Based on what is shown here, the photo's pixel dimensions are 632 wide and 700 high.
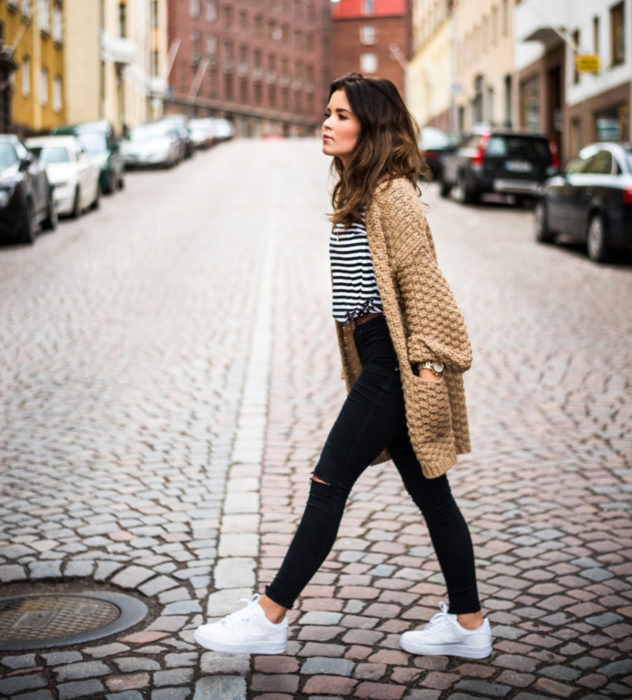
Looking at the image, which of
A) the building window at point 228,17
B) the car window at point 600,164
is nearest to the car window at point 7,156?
the car window at point 600,164

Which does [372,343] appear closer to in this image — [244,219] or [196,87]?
[244,219]

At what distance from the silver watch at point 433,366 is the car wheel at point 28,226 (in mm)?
15153

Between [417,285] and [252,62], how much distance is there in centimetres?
9622

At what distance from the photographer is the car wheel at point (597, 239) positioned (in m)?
15.3

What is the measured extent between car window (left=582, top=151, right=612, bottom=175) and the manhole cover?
13.2 meters

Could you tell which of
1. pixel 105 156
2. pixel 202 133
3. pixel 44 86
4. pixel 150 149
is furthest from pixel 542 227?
pixel 202 133

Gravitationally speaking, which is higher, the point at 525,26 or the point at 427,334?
→ the point at 525,26

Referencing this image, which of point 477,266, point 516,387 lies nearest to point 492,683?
point 516,387

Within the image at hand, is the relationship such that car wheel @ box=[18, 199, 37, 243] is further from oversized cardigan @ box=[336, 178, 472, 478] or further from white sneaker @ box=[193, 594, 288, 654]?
oversized cardigan @ box=[336, 178, 472, 478]

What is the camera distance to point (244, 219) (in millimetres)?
22344

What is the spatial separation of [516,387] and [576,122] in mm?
27690

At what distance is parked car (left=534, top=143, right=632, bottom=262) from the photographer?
15016 mm

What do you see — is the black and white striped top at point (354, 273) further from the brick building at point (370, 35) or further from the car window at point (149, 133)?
the brick building at point (370, 35)

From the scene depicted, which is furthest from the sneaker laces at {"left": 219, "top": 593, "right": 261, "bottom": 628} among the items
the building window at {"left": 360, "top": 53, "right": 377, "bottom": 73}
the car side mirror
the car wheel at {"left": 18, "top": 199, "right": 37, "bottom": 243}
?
the building window at {"left": 360, "top": 53, "right": 377, "bottom": 73}
